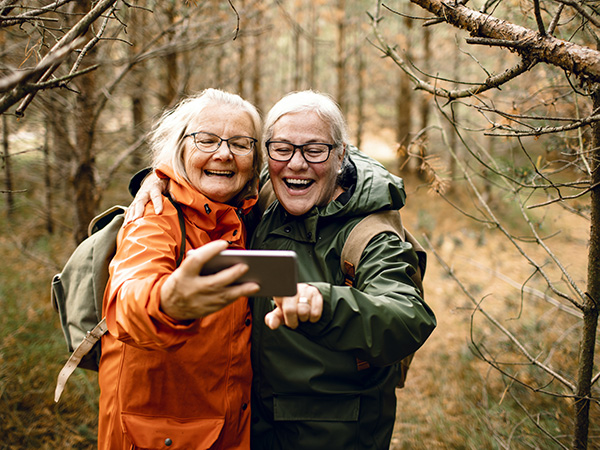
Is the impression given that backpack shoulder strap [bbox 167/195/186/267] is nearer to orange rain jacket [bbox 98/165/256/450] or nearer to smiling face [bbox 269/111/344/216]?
orange rain jacket [bbox 98/165/256/450]

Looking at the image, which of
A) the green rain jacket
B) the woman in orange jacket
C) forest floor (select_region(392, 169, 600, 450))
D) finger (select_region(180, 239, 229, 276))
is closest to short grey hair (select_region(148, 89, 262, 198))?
the woman in orange jacket

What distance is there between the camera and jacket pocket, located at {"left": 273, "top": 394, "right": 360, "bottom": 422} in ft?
6.03

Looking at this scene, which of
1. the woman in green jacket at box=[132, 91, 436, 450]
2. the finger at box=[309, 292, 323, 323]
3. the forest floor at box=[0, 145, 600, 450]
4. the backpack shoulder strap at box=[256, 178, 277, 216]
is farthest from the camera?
the forest floor at box=[0, 145, 600, 450]

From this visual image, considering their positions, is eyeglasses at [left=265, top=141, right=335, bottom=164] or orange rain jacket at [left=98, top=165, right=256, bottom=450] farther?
eyeglasses at [left=265, top=141, right=335, bottom=164]

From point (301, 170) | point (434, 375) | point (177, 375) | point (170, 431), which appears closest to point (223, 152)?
point (301, 170)

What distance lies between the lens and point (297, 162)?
205 cm

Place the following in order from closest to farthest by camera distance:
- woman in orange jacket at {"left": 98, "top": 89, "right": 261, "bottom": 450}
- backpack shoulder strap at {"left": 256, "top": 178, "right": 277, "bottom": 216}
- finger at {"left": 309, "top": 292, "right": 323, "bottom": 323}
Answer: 1. woman in orange jacket at {"left": 98, "top": 89, "right": 261, "bottom": 450}
2. finger at {"left": 309, "top": 292, "right": 323, "bottom": 323}
3. backpack shoulder strap at {"left": 256, "top": 178, "right": 277, "bottom": 216}

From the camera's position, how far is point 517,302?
20.1 ft

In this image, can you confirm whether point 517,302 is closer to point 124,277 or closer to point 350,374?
point 350,374

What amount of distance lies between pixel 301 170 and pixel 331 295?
0.89 metres

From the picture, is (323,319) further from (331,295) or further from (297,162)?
(297,162)

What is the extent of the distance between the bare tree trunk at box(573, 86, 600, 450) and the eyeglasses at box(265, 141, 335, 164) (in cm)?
118

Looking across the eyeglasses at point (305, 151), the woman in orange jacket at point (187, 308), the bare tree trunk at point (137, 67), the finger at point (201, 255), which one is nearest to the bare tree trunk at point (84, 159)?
the bare tree trunk at point (137, 67)

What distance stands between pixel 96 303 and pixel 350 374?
47.3 inches
